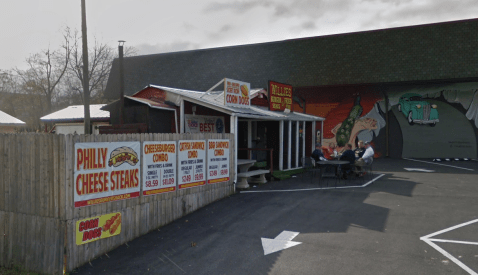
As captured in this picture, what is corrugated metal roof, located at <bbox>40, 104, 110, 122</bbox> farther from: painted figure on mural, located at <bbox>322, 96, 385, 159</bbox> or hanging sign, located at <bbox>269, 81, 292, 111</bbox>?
painted figure on mural, located at <bbox>322, 96, 385, 159</bbox>

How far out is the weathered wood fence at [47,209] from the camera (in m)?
6.31

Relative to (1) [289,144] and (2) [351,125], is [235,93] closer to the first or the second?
(1) [289,144]

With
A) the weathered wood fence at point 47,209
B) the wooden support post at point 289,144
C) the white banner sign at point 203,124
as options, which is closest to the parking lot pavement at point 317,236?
the weathered wood fence at point 47,209

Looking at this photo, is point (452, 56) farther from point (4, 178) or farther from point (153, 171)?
point (4, 178)

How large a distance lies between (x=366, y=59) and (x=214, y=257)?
58.3ft

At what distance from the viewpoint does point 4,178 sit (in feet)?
23.8

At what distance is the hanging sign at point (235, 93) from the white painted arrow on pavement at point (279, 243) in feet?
22.1

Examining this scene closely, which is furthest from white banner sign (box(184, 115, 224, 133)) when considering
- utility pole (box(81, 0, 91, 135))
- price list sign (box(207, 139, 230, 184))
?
utility pole (box(81, 0, 91, 135))

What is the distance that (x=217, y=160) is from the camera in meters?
10.3

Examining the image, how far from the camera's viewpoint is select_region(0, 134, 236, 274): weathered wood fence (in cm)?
631

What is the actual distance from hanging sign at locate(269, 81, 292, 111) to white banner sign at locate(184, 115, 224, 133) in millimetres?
2341

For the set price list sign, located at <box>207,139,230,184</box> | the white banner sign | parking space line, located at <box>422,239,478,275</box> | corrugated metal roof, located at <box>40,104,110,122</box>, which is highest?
corrugated metal roof, located at <box>40,104,110,122</box>

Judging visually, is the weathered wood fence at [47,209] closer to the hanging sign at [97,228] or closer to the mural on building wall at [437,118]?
the hanging sign at [97,228]

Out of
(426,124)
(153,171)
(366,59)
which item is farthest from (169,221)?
(426,124)
